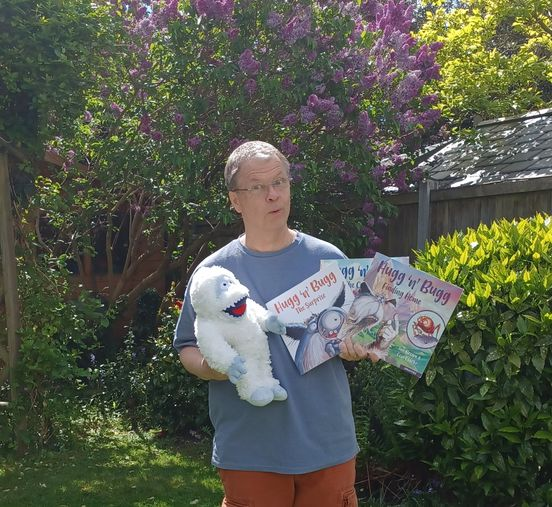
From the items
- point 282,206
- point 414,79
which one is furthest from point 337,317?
→ point 414,79

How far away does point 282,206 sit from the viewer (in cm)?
224

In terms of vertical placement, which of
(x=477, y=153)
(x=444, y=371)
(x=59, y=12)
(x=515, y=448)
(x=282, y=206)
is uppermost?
(x=59, y=12)

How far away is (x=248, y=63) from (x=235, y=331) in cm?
421

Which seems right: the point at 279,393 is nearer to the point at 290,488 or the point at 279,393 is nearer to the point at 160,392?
the point at 290,488

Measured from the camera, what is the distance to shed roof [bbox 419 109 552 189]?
6.26 m

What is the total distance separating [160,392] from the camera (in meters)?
6.29

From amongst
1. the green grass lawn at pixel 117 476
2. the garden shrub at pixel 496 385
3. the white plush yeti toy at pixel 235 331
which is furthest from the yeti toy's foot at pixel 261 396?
the green grass lawn at pixel 117 476

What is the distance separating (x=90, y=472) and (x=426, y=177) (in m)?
3.98

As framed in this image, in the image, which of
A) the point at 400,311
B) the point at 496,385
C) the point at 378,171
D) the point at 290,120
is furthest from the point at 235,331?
the point at 378,171

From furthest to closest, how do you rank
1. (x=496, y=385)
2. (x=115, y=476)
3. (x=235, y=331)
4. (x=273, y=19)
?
(x=273, y=19) → (x=115, y=476) → (x=496, y=385) → (x=235, y=331)

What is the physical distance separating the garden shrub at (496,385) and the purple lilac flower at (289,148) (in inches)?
112

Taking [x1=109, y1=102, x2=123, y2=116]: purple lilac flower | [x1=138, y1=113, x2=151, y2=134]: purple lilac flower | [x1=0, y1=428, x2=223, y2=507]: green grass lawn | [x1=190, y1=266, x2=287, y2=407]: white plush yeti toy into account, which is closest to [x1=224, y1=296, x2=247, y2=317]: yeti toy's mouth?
[x1=190, y1=266, x2=287, y2=407]: white plush yeti toy

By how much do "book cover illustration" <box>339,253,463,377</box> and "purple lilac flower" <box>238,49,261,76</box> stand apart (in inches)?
162

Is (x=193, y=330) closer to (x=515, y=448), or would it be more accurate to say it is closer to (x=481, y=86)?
(x=515, y=448)
